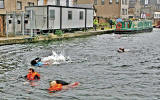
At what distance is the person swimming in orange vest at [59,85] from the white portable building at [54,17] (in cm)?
2145

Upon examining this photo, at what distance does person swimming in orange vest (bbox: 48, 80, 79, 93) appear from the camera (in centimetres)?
1498

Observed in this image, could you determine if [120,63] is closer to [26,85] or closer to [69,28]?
[26,85]

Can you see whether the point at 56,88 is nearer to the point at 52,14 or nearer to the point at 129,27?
the point at 52,14

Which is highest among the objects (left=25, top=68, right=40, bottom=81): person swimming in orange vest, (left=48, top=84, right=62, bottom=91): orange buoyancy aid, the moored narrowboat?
the moored narrowboat

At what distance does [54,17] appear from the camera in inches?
1615

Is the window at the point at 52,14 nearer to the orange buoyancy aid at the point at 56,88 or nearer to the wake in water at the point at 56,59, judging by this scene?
the wake in water at the point at 56,59

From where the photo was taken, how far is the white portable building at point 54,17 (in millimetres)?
39906

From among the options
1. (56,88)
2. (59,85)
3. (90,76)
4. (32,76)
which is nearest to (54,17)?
(90,76)

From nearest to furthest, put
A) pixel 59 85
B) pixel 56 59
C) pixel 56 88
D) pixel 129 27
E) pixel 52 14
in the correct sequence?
pixel 56 88 < pixel 59 85 < pixel 56 59 < pixel 52 14 < pixel 129 27

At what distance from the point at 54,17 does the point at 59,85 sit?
26724 millimetres

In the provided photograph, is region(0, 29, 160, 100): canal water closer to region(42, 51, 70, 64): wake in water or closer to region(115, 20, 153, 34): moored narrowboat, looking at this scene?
region(42, 51, 70, 64): wake in water

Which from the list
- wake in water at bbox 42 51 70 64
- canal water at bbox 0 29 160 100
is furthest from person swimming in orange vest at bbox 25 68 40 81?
wake in water at bbox 42 51 70 64

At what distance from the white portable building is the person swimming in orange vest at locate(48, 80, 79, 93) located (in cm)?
2145

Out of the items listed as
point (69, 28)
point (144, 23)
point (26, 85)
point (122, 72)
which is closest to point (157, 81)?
point (122, 72)
